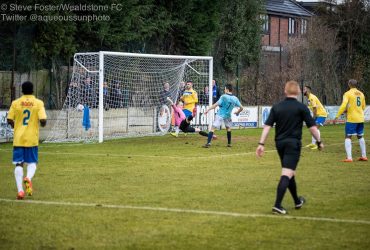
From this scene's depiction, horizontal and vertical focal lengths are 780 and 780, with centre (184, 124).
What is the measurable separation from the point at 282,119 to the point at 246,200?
1765 millimetres

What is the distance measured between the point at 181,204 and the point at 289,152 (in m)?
1.97

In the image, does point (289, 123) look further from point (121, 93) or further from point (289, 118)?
point (121, 93)

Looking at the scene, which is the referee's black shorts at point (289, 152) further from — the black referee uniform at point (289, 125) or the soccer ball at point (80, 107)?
the soccer ball at point (80, 107)

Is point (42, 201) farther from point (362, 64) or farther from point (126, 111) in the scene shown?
point (362, 64)

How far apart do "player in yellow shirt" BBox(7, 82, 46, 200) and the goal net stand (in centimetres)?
1275

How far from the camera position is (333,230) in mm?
10250

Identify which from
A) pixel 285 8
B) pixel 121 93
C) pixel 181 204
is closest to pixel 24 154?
pixel 181 204

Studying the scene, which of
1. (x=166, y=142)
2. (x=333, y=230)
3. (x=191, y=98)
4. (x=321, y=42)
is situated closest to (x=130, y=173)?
(x=333, y=230)

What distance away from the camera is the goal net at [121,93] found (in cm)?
2802

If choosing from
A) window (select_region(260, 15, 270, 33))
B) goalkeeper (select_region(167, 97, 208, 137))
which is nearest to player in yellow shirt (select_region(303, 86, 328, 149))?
goalkeeper (select_region(167, 97, 208, 137))

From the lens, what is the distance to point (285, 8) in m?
67.5

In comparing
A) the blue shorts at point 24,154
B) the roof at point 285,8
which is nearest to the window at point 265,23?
the roof at point 285,8

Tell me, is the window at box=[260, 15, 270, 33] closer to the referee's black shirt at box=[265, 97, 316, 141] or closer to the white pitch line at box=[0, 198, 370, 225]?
the referee's black shirt at box=[265, 97, 316, 141]

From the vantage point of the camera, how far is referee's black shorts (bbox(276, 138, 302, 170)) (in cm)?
1168
